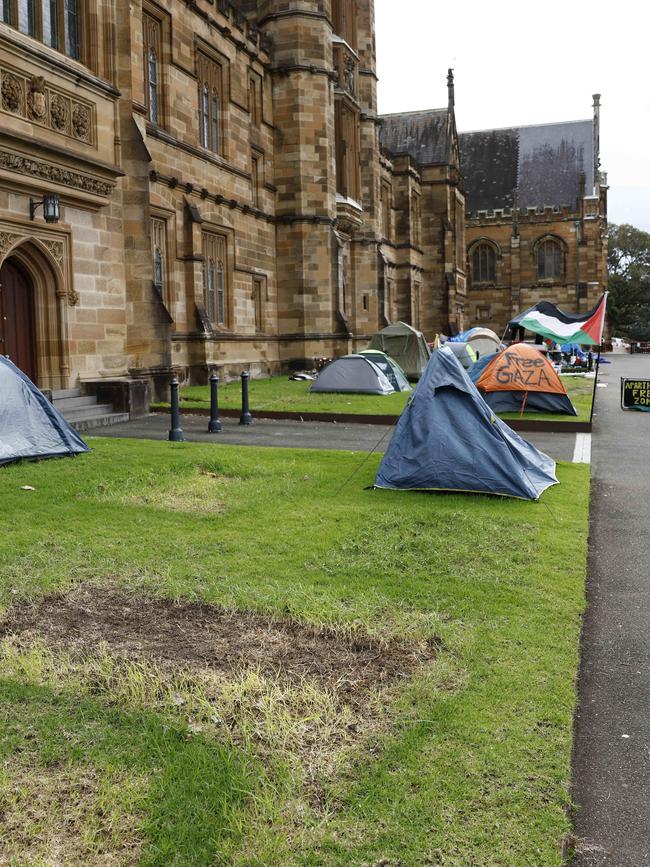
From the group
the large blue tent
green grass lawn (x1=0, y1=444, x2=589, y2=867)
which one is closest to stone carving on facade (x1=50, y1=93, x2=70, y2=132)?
the large blue tent

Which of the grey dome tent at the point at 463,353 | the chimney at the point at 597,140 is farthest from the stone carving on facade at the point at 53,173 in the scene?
the chimney at the point at 597,140

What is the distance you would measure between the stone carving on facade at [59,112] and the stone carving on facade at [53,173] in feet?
2.72

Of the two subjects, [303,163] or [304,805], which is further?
[303,163]

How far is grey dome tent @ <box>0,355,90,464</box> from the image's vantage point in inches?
423

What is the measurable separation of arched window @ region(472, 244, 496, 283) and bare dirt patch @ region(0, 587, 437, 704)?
2672 inches

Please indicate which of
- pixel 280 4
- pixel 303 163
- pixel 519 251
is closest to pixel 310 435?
pixel 303 163

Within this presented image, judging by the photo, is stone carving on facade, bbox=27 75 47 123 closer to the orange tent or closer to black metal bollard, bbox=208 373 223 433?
black metal bollard, bbox=208 373 223 433

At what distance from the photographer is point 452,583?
6098 millimetres

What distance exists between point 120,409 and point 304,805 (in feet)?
45.8

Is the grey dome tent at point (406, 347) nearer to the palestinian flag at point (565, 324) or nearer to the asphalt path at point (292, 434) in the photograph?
the palestinian flag at point (565, 324)

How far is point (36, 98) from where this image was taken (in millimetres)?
14391

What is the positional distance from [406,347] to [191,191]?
9675 millimetres

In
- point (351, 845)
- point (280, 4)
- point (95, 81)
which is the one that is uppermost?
point (280, 4)

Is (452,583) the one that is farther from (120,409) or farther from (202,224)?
(202,224)
